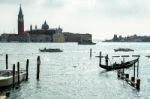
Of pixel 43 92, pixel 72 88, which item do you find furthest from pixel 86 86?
pixel 43 92

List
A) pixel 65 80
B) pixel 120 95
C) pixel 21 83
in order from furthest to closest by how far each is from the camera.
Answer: pixel 65 80 → pixel 21 83 → pixel 120 95

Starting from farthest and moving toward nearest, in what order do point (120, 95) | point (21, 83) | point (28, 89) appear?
1. point (21, 83)
2. point (28, 89)
3. point (120, 95)

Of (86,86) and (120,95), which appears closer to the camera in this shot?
(120,95)

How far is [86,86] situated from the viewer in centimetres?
5162

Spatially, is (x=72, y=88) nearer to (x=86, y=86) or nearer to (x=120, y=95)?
(x=86, y=86)

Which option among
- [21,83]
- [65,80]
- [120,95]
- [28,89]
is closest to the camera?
[120,95]

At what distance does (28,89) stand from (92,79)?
13609mm

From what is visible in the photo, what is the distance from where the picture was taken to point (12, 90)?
46.9m

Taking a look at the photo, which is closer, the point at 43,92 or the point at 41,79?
the point at 43,92

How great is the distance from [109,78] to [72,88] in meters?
12.2

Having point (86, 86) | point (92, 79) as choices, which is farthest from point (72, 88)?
point (92, 79)

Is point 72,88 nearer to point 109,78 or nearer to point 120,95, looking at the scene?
point 120,95

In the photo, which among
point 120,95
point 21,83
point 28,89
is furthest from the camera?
point 21,83

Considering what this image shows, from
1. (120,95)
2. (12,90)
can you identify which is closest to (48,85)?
(12,90)
